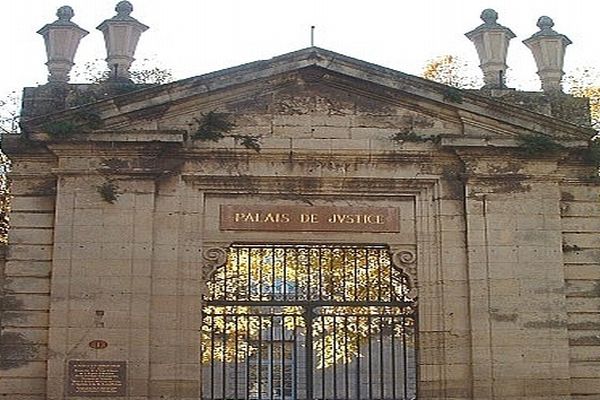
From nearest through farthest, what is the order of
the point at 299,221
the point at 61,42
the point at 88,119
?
the point at 88,119 → the point at 299,221 → the point at 61,42

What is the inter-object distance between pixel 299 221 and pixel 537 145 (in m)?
3.36

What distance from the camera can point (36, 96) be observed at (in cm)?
1273

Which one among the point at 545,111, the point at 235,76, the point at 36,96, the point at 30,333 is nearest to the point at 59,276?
the point at 30,333

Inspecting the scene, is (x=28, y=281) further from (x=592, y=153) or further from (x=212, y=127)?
(x=592, y=153)

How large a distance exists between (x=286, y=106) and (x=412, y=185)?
80.1 inches

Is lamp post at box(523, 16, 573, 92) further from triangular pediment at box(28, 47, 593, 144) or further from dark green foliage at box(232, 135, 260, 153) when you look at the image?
dark green foliage at box(232, 135, 260, 153)

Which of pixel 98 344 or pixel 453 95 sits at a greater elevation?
pixel 453 95

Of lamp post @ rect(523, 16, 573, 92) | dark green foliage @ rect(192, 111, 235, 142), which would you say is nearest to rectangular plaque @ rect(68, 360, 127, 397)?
dark green foliage @ rect(192, 111, 235, 142)

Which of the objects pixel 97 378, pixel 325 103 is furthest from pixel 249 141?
pixel 97 378

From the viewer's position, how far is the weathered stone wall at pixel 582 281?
39.5ft

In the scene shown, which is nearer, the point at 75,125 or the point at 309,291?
the point at 75,125

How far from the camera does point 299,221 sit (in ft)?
40.3

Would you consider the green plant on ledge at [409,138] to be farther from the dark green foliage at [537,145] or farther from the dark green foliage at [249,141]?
the dark green foliage at [249,141]

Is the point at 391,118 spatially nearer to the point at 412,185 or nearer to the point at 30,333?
the point at 412,185
